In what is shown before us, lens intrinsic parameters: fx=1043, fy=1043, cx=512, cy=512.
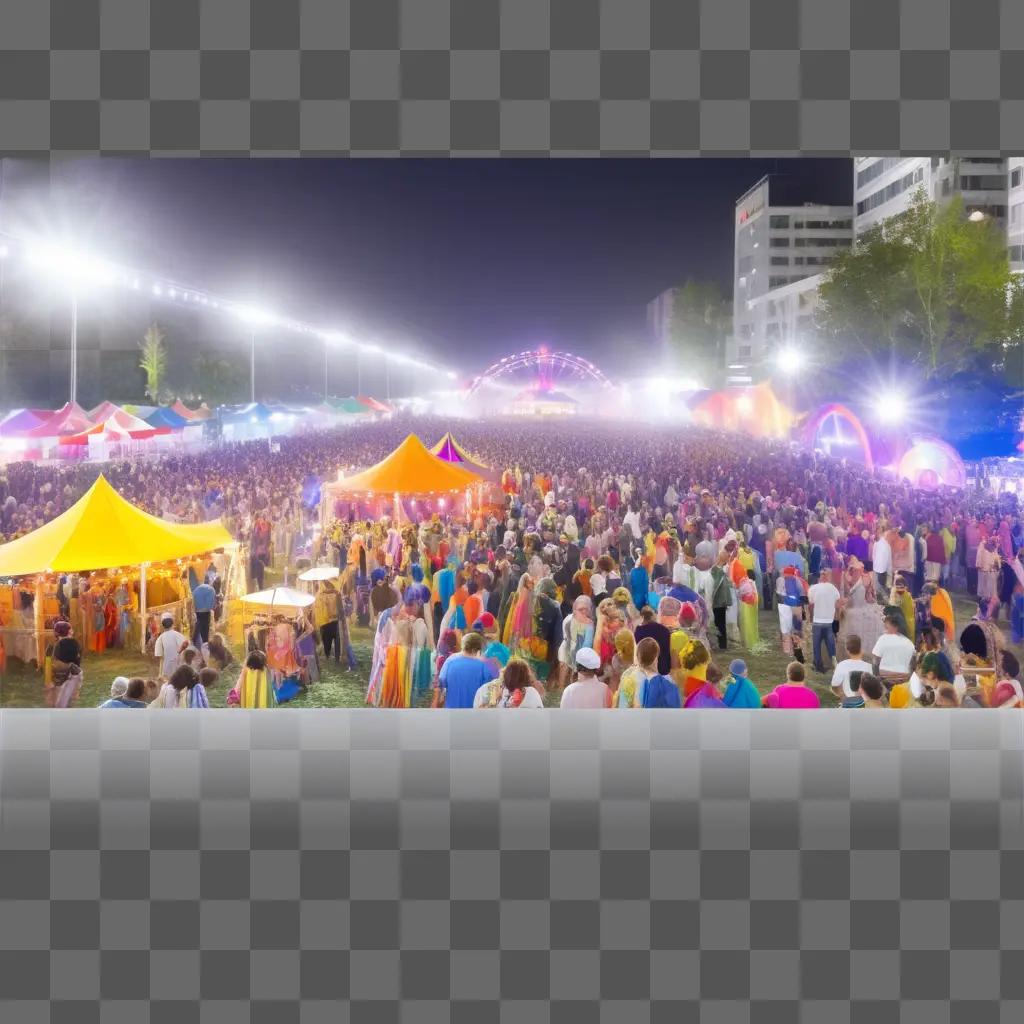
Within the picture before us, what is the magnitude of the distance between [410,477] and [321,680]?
4.83 meters

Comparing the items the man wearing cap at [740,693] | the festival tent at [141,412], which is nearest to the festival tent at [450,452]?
the man wearing cap at [740,693]

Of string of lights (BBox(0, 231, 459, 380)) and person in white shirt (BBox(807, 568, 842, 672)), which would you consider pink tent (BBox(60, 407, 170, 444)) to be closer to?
string of lights (BBox(0, 231, 459, 380))

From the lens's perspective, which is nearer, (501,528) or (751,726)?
(751,726)

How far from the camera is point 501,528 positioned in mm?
12531

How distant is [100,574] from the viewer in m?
10.7

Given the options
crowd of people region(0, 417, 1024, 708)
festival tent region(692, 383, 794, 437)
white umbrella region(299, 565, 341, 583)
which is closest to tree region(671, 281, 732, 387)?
festival tent region(692, 383, 794, 437)

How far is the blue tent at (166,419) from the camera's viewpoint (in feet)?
94.7

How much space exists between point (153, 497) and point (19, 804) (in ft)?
40.6

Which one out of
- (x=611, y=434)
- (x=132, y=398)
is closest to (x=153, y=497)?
(x=611, y=434)

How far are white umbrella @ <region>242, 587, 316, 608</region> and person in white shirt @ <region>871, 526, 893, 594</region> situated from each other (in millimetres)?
6237

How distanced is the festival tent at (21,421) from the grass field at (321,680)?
44.2ft

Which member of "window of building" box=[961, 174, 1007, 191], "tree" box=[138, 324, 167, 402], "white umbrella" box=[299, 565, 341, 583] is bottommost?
"white umbrella" box=[299, 565, 341, 583]

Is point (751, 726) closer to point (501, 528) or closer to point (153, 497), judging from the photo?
point (501, 528)

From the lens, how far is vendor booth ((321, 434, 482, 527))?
13539 mm
